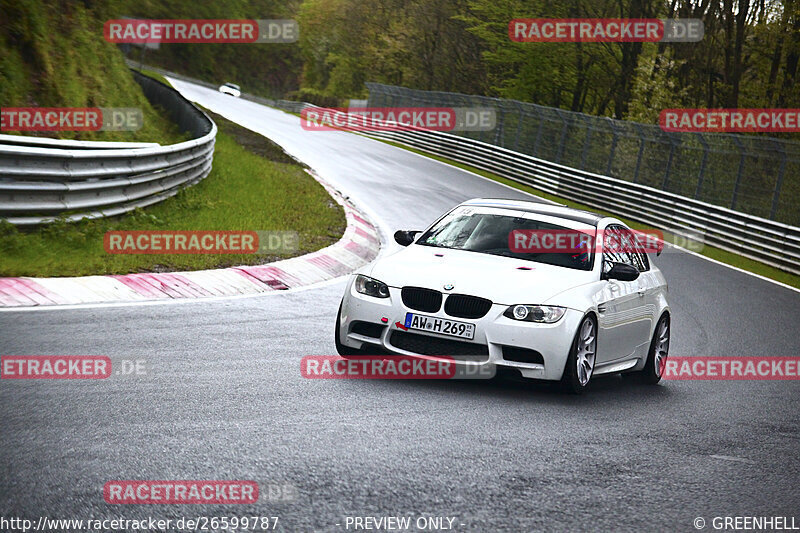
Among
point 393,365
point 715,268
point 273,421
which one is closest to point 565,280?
point 393,365

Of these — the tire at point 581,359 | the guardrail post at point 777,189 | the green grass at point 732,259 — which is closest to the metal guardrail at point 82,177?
the tire at point 581,359

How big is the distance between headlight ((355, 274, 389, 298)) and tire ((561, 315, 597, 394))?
5.00ft

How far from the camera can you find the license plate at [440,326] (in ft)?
25.2

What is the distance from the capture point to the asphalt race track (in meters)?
4.74

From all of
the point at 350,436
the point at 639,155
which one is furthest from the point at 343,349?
the point at 639,155

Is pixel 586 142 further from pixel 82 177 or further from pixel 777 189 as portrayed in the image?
pixel 82 177

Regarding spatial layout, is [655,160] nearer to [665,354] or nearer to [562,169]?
[562,169]

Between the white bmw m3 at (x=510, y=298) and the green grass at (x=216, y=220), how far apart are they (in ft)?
13.7

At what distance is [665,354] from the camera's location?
33.7 feet

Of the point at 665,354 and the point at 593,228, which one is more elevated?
the point at 593,228

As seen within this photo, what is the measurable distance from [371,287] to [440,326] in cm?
75

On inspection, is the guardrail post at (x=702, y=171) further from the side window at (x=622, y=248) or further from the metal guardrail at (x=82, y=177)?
the side window at (x=622, y=248)

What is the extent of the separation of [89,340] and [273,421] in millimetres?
2610

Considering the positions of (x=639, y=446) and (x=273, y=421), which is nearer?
(x=273, y=421)
